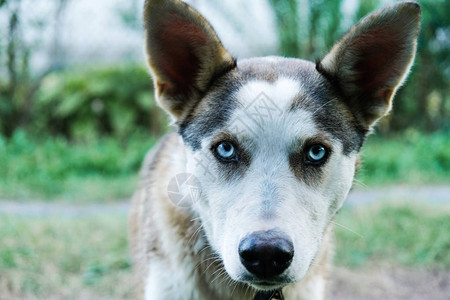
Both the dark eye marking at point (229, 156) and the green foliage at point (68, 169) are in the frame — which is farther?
the green foliage at point (68, 169)

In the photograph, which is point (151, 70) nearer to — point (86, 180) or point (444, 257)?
point (444, 257)

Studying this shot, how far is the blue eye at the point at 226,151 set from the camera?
8.12ft

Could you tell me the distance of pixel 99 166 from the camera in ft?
27.0

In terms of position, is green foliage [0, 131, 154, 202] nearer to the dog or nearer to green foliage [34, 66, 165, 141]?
green foliage [34, 66, 165, 141]

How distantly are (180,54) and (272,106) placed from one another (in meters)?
0.70

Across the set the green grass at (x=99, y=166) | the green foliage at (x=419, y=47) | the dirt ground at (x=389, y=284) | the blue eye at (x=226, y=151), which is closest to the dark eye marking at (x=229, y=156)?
the blue eye at (x=226, y=151)

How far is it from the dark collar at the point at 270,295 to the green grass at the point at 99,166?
4.52 meters

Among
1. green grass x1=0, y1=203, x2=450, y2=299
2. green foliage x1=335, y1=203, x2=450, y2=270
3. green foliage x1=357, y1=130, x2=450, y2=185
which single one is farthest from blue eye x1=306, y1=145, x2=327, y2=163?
green foliage x1=357, y1=130, x2=450, y2=185

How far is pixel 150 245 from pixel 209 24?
1.32 meters

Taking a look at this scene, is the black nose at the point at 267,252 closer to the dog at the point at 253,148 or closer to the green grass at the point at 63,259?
the dog at the point at 253,148

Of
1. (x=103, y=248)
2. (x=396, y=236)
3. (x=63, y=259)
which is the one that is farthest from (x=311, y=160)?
(x=396, y=236)

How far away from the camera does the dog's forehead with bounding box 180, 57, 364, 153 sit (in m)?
2.42

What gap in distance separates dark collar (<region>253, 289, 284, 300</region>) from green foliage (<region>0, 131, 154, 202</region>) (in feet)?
15.5

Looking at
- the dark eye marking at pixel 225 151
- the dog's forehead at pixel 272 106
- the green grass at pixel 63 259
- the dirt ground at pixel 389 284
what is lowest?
the dirt ground at pixel 389 284
